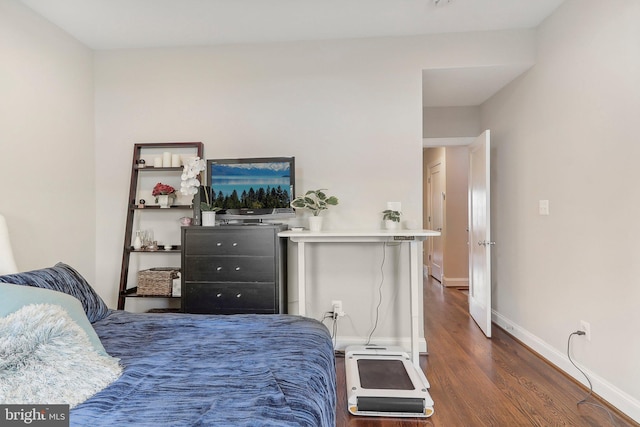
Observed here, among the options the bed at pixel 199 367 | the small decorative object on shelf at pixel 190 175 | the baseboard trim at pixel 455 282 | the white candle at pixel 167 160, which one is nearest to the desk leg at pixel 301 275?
the bed at pixel 199 367

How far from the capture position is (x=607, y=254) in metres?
1.95

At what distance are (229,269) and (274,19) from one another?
2.00 meters

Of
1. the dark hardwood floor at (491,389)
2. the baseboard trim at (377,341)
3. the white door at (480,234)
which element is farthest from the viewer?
the white door at (480,234)

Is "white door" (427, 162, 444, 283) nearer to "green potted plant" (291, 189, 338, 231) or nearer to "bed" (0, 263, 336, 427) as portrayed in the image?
"green potted plant" (291, 189, 338, 231)

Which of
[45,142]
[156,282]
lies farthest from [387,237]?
[45,142]

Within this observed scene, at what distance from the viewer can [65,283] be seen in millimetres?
1575

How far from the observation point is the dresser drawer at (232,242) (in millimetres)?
2297

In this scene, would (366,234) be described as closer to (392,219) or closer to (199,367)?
(392,219)

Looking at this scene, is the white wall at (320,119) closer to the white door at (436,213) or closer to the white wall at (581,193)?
the white wall at (581,193)

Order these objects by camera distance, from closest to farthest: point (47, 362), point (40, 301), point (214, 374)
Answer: point (47, 362)
point (214, 374)
point (40, 301)

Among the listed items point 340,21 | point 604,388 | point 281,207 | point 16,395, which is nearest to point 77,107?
point 281,207

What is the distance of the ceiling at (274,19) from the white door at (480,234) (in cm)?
79

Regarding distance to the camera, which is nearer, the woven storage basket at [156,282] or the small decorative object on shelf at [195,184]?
the small decorative object on shelf at [195,184]

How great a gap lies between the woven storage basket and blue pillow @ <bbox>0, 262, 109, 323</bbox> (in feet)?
2.84
